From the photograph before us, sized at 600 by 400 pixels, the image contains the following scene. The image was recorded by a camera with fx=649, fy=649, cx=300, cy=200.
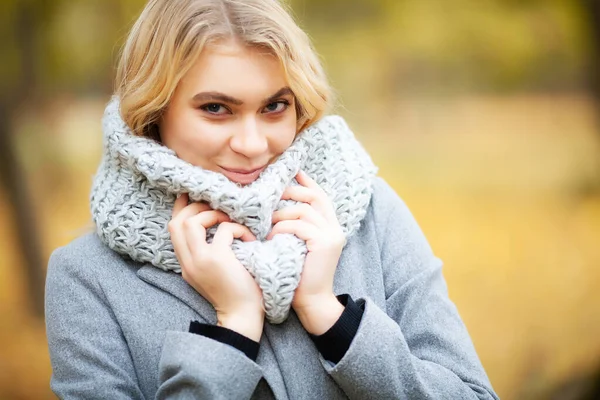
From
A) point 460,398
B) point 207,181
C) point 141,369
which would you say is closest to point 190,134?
point 207,181

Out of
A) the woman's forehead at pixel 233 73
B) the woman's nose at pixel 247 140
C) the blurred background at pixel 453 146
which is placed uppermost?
the woman's forehead at pixel 233 73

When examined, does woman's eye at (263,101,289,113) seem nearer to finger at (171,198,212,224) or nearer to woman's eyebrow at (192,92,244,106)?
woman's eyebrow at (192,92,244,106)

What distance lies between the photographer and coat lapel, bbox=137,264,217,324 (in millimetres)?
1437

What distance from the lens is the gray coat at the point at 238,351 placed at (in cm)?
129

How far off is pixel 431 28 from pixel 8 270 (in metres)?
2.70

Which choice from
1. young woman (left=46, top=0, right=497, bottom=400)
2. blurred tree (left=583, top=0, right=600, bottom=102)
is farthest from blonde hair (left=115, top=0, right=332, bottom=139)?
blurred tree (left=583, top=0, right=600, bottom=102)

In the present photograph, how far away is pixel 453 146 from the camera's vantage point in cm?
→ 367

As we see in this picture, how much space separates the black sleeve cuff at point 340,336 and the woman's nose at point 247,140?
A: 1.29ft

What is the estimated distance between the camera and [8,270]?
11.6 feet

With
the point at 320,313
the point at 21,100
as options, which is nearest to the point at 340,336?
the point at 320,313

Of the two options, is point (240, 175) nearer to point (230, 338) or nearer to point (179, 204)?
point (179, 204)

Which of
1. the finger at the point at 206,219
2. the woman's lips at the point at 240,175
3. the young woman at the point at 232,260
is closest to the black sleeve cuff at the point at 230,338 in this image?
the young woman at the point at 232,260

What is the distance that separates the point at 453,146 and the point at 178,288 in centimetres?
254

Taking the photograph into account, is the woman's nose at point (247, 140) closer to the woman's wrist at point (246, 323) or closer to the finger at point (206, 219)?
the finger at point (206, 219)
